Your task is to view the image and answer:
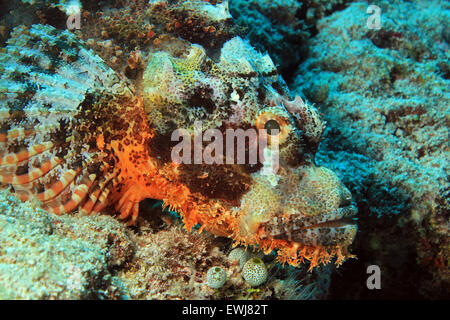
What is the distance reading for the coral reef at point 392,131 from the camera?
14.8ft

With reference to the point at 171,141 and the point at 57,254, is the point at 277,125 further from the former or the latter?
the point at 57,254

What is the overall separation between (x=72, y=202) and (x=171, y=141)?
1222mm

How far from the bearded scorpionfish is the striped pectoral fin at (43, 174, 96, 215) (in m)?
0.01

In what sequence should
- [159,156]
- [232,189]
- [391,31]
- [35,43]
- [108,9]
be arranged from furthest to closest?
[391,31] → [108,9] → [35,43] → [159,156] → [232,189]

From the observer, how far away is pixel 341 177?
14.5ft

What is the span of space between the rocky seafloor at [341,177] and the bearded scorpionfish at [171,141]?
294 millimetres

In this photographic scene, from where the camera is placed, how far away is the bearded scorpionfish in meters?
2.78

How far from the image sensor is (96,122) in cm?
321

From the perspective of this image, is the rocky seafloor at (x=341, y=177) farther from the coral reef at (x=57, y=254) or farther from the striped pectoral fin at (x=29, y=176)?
the striped pectoral fin at (x=29, y=176)

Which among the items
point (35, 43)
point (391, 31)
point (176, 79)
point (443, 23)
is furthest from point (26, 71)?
point (443, 23)

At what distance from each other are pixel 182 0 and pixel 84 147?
205cm

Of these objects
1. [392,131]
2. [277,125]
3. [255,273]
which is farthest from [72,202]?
[392,131]

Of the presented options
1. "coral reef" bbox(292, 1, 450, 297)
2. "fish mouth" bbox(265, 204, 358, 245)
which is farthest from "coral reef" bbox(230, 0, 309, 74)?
"fish mouth" bbox(265, 204, 358, 245)
